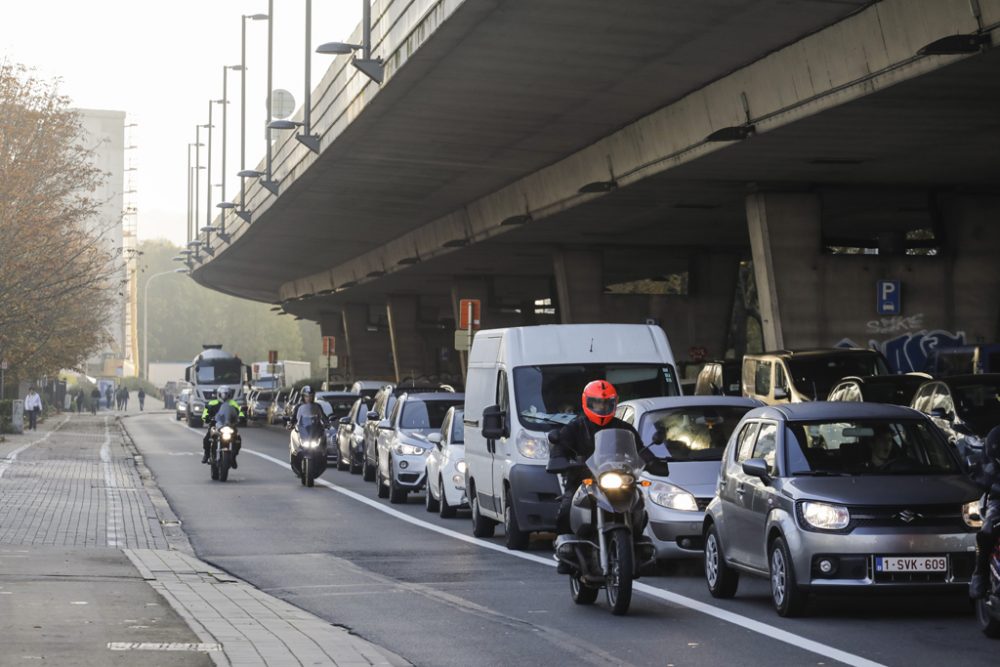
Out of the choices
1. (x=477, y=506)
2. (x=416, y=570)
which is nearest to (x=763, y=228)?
(x=477, y=506)

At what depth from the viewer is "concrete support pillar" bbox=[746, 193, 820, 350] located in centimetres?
3500

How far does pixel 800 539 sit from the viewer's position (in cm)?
1168

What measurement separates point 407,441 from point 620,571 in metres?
15.1

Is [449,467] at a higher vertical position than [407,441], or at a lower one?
lower

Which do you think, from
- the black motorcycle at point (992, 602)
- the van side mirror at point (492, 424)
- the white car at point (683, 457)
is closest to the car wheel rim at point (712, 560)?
the white car at point (683, 457)

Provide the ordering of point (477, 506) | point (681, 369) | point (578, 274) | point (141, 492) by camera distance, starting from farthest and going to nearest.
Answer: point (578, 274)
point (681, 369)
point (141, 492)
point (477, 506)

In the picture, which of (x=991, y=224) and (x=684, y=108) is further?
(x=991, y=224)

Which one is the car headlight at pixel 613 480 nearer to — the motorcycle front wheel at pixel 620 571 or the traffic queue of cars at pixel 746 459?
the motorcycle front wheel at pixel 620 571

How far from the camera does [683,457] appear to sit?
16.0 m

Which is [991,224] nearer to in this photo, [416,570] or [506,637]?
[416,570]

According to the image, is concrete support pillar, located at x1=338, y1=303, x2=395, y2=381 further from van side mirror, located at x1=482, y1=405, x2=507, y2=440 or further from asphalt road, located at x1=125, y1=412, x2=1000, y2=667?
van side mirror, located at x1=482, y1=405, x2=507, y2=440

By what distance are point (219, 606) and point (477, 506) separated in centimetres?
792

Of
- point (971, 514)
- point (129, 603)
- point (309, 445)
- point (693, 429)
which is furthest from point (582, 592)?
point (309, 445)

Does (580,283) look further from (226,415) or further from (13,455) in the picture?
(226,415)
